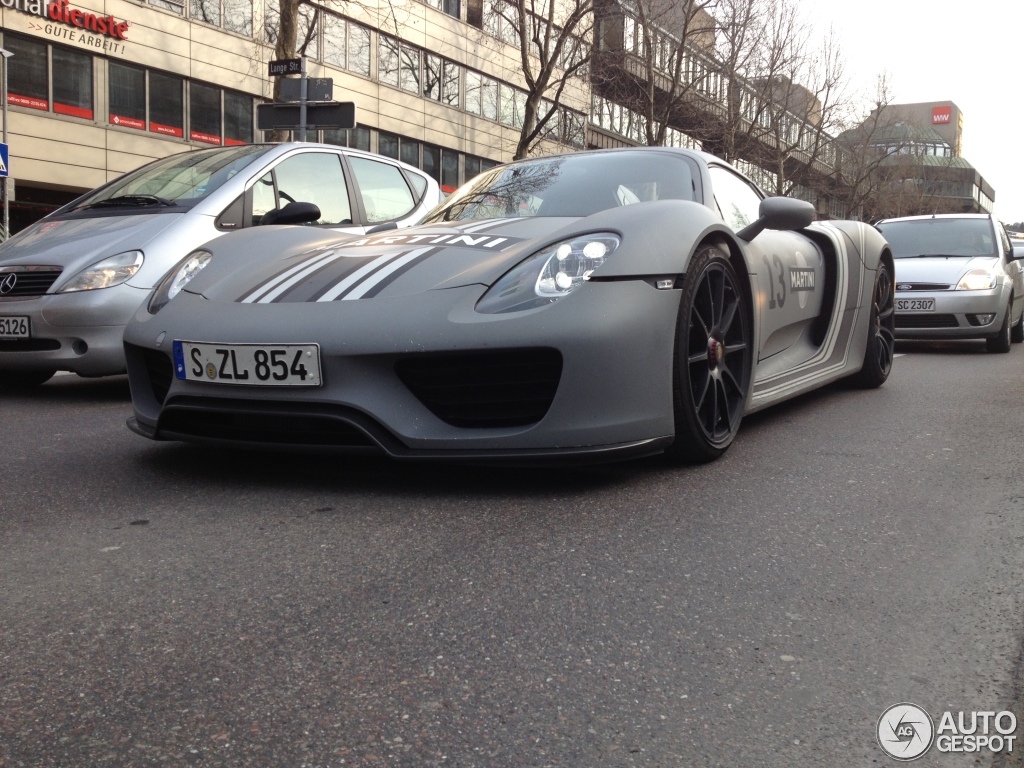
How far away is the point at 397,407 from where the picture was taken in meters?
2.97

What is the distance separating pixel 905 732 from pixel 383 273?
2.11 meters

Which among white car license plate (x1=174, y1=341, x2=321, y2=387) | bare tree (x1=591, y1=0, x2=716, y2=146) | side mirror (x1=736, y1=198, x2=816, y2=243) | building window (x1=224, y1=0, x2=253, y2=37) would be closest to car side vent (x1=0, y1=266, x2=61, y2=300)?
white car license plate (x1=174, y1=341, x2=321, y2=387)

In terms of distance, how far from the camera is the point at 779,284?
432cm

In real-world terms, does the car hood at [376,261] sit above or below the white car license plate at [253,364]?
above

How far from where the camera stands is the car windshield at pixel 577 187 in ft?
13.4

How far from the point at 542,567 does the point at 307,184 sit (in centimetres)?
468

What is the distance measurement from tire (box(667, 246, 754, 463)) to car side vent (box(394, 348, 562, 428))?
19.8 inches

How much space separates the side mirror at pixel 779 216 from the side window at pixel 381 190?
346 cm

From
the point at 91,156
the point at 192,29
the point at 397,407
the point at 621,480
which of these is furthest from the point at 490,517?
the point at 192,29

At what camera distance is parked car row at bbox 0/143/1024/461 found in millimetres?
2959

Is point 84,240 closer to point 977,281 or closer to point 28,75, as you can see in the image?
point 977,281

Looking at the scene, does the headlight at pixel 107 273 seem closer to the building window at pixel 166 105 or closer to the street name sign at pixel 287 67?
the street name sign at pixel 287 67

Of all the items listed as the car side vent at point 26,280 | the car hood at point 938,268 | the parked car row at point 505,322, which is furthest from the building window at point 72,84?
the parked car row at point 505,322
